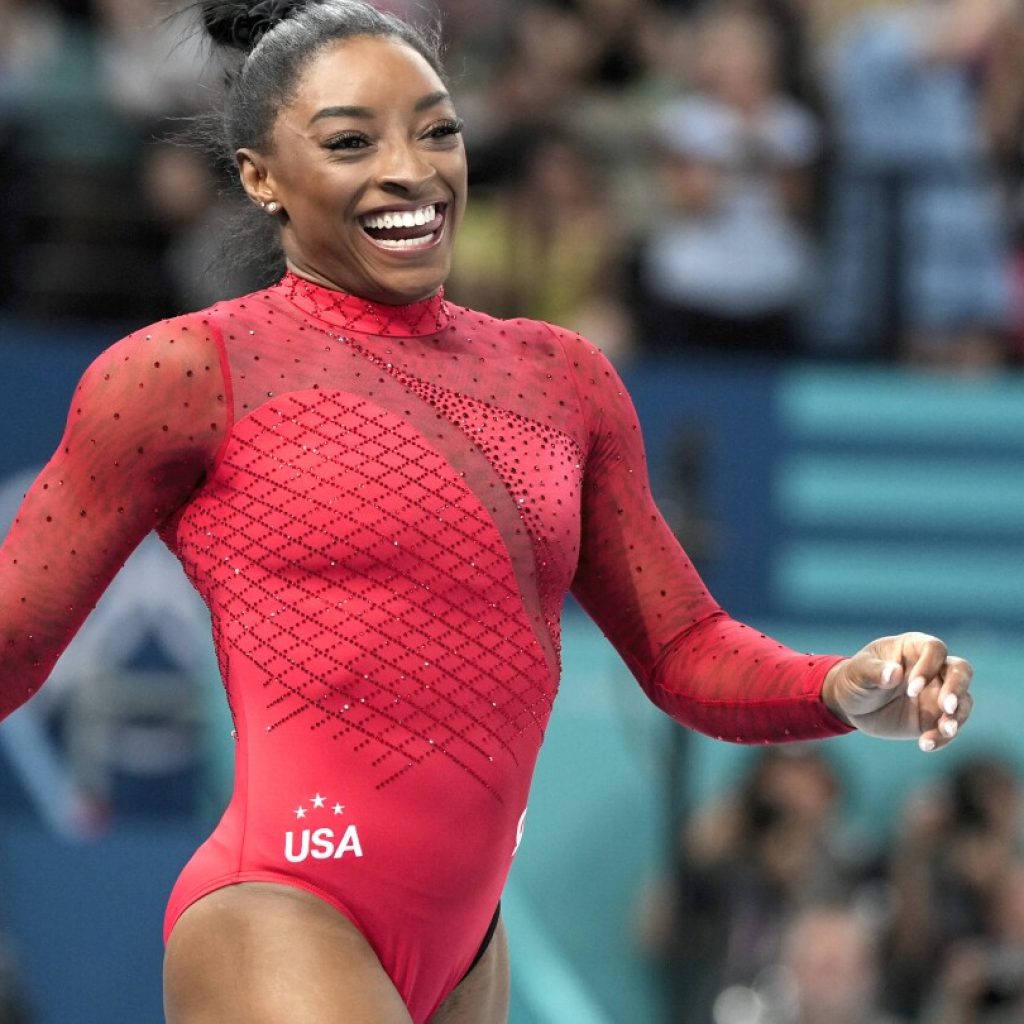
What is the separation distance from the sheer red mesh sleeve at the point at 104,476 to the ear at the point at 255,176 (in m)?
0.25

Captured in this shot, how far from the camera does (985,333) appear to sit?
6.82 metres

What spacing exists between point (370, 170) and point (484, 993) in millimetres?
1062

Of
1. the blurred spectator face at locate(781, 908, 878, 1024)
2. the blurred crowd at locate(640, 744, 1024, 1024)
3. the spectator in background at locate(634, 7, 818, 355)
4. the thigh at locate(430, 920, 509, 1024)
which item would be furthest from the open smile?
the spectator in background at locate(634, 7, 818, 355)

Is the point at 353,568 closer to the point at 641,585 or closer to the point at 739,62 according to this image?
the point at 641,585

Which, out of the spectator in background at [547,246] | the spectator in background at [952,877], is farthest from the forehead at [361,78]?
the spectator in background at [547,246]

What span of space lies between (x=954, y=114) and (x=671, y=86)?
1.00m

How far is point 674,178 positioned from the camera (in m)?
6.85

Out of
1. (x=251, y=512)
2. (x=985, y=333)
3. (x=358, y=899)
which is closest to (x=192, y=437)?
(x=251, y=512)

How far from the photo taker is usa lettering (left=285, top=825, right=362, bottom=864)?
7.94ft

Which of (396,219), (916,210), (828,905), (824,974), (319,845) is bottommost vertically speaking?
(824,974)

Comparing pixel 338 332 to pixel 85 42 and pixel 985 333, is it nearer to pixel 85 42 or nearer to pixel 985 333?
pixel 985 333

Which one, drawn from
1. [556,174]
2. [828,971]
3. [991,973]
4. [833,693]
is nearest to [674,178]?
[556,174]

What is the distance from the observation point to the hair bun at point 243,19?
274 centimetres

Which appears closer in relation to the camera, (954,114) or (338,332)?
(338,332)
